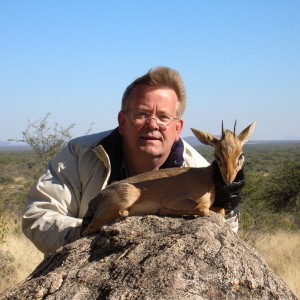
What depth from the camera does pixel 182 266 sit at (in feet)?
11.2

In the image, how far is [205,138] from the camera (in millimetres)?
4836

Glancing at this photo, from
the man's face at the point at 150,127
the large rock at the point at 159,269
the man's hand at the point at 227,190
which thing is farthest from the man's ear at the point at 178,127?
the large rock at the point at 159,269

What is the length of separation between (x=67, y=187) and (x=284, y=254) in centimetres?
1364

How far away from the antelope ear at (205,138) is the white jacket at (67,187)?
99 cm

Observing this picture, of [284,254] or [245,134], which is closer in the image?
[245,134]

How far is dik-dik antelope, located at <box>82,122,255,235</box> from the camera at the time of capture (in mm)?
4520

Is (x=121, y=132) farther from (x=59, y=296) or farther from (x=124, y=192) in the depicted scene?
(x=59, y=296)

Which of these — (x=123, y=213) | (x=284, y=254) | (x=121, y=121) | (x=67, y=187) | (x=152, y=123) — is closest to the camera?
(x=123, y=213)

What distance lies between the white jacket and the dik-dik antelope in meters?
0.68

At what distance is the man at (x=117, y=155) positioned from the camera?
5.39m

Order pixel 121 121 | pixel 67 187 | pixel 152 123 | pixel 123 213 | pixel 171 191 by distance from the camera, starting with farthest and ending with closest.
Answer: pixel 121 121 < pixel 67 187 < pixel 152 123 < pixel 171 191 < pixel 123 213

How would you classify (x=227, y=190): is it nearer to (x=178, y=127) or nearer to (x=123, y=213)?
(x=123, y=213)

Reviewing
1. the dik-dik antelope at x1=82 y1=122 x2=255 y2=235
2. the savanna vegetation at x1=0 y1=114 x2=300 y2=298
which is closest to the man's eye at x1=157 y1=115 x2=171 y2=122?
the dik-dik antelope at x1=82 y1=122 x2=255 y2=235

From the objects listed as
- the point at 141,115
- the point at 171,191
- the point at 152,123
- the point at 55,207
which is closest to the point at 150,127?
the point at 152,123
